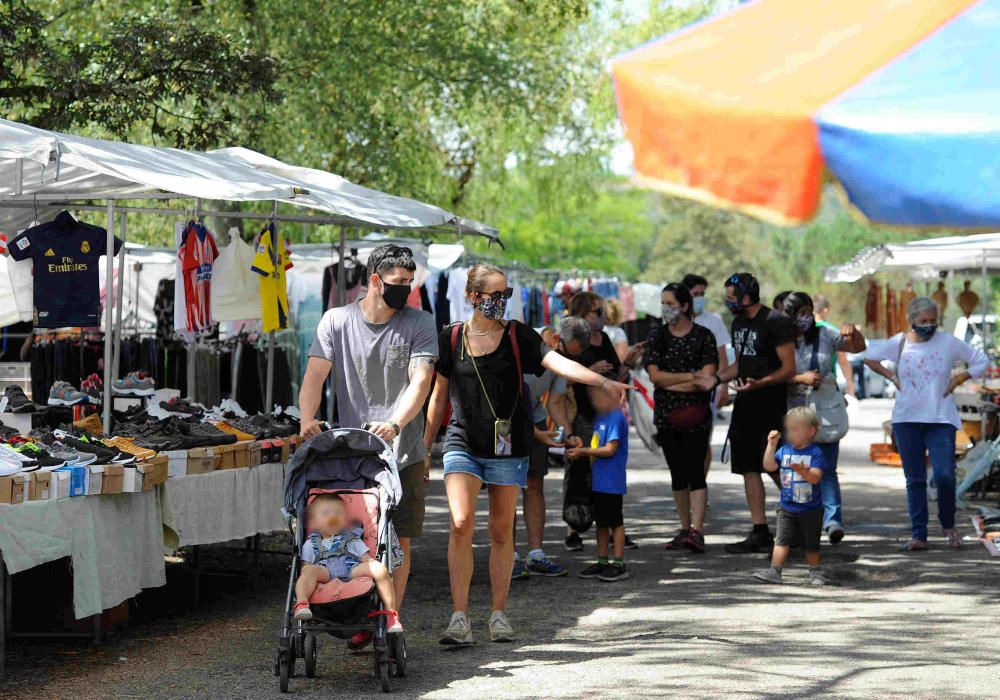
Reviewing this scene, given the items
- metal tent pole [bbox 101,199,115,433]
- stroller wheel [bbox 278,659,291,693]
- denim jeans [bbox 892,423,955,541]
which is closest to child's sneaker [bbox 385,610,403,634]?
stroller wheel [bbox 278,659,291,693]

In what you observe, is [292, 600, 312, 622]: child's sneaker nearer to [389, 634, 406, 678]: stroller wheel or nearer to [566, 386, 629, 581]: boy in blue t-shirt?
[389, 634, 406, 678]: stroller wheel

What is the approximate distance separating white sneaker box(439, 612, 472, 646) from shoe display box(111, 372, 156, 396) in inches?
A: 137

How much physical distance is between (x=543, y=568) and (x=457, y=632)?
8.13 ft

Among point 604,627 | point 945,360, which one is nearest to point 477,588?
point 604,627

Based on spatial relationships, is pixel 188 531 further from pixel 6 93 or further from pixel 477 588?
pixel 6 93

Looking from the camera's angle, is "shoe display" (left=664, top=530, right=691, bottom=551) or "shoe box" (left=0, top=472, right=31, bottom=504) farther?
"shoe display" (left=664, top=530, right=691, bottom=551)

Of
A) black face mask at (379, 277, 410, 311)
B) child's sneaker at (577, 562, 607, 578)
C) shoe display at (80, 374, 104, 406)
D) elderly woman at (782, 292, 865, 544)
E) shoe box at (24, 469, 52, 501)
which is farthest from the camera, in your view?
elderly woman at (782, 292, 865, 544)

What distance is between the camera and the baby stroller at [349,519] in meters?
6.91

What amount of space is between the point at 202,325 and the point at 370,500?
413cm

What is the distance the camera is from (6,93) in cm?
1362

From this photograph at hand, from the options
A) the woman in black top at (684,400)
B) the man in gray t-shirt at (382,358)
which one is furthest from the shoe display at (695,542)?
the man in gray t-shirt at (382,358)

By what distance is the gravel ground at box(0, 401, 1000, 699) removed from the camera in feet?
22.8

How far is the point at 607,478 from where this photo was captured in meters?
9.93

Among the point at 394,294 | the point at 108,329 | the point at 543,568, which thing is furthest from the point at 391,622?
the point at 543,568
